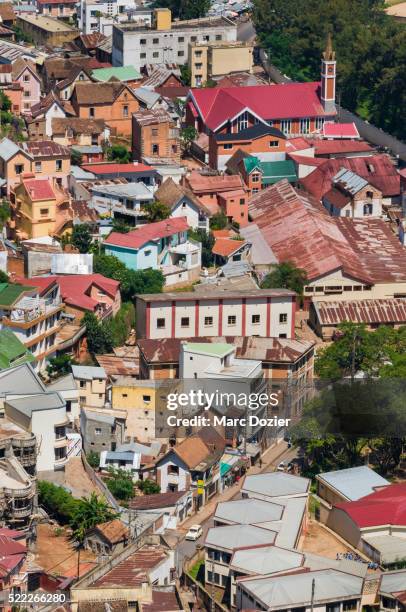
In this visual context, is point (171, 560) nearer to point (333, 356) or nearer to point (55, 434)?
point (55, 434)

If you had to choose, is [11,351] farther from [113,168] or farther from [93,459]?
[113,168]

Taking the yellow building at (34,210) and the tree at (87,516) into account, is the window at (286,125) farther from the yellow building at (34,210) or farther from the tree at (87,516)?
the tree at (87,516)

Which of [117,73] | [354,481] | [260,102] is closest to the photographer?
[354,481]

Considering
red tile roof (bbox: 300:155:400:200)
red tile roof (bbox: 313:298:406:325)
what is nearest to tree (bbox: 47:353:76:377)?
red tile roof (bbox: 313:298:406:325)

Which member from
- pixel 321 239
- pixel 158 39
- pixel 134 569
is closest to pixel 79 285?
pixel 321 239

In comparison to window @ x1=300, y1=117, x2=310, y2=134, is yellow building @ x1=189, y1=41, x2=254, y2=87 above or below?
above

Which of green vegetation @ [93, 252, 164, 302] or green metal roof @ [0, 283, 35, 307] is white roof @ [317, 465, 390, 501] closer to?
green metal roof @ [0, 283, 35, 307]
